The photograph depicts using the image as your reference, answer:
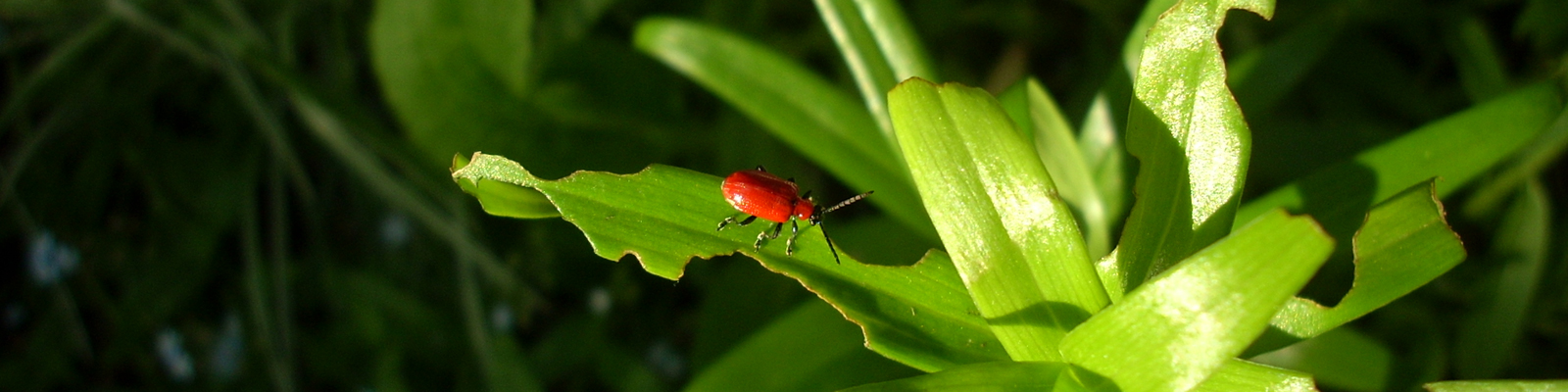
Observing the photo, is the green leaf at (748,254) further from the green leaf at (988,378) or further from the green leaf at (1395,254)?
the green leaf at (1395,254)

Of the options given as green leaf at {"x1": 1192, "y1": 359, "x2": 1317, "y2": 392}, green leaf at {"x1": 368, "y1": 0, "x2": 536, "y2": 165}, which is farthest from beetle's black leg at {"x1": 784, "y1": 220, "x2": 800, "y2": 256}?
green leaf at {"x1": 368, "y1": 0, "x2": 536, "y2": 165}

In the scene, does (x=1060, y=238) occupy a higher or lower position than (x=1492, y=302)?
higher

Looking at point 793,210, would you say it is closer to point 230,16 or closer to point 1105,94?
point 1105,94

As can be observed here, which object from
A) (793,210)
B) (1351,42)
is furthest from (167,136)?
(1351,42)

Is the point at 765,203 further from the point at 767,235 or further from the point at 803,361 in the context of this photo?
the point at 803,361

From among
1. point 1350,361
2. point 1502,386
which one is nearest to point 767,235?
point 1502,386

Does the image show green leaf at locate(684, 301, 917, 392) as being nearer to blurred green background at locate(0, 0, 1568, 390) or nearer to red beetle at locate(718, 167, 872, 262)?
red beetle at locate(718, 167, 872, 262)

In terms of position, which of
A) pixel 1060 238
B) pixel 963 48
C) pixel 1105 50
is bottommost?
pixel 1060 238
